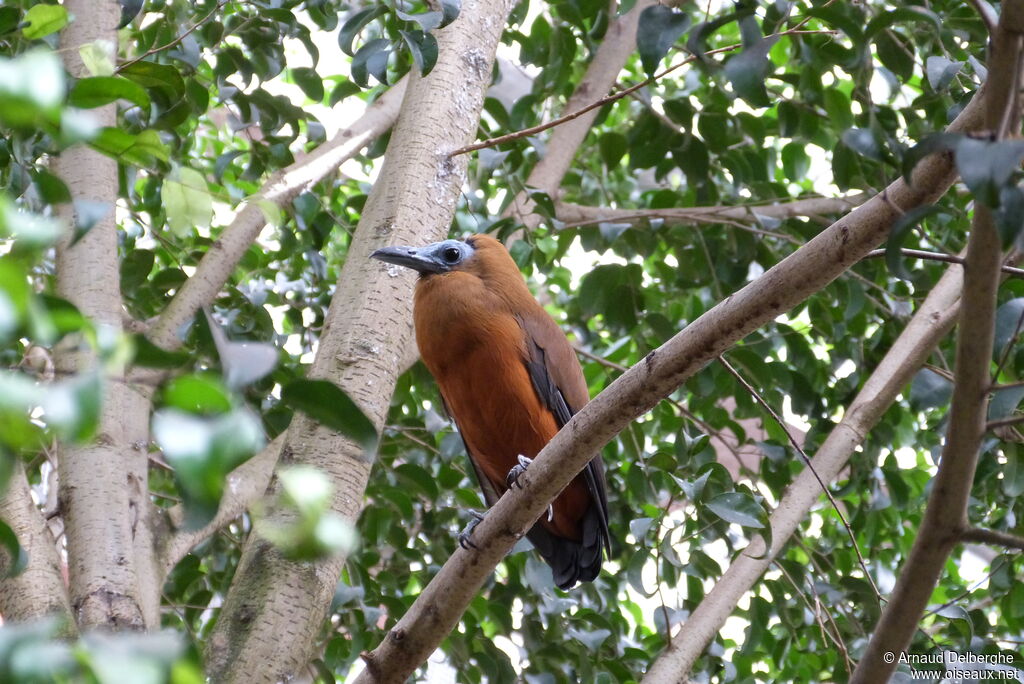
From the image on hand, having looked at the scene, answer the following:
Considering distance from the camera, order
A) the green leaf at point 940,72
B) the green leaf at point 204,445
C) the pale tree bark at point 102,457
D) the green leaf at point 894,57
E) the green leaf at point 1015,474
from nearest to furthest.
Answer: the green leaf at point 204,445, the pale tree bark at point 102,457, the green leaf at point 940,72, the green leaf at point 1015,474, the green leaf at point 894,57

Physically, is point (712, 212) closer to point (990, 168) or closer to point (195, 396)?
point (990, 168)

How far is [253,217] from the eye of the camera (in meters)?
3.02

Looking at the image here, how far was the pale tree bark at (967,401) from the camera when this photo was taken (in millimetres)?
1182

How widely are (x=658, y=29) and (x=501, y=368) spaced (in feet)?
5.32

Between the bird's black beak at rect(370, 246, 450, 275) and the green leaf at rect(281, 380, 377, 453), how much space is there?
1841 mm

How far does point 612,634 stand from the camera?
3109 mm

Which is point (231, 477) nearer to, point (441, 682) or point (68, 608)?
point (68, 608)

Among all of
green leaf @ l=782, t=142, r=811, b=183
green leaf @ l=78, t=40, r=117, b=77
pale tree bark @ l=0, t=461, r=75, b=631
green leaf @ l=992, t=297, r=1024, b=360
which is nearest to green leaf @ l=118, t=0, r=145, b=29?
green leaf @ l=78, t=40, r=117, b=77

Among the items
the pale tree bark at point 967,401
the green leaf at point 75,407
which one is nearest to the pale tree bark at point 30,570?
the green leaf at point 75,407

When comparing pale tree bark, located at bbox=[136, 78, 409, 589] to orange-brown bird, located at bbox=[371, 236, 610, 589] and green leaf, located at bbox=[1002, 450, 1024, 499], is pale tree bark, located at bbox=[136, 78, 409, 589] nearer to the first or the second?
orange-brown bird, located at bbox=[371, 236, 610, 589]

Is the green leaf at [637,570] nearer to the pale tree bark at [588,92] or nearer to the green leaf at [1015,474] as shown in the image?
the green leaf at [1015,474]

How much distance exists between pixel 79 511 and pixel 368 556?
1540mm

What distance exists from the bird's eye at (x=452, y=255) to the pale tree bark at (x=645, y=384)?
143 cm

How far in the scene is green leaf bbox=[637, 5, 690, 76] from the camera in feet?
5.87
